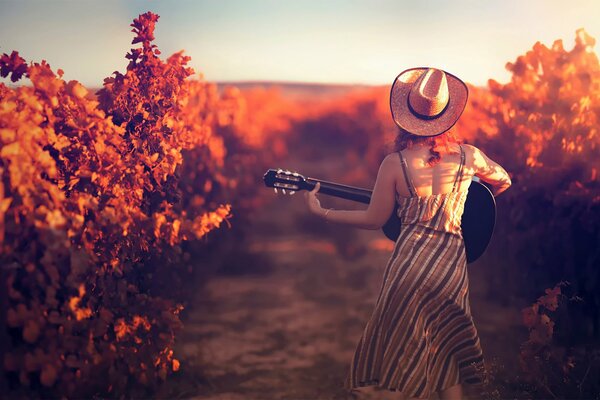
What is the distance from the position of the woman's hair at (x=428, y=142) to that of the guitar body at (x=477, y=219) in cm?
46

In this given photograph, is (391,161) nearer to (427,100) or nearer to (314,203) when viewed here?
(427,100)

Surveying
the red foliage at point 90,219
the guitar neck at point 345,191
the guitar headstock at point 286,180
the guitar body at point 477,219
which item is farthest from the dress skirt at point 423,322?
the red foliage at point 90,219

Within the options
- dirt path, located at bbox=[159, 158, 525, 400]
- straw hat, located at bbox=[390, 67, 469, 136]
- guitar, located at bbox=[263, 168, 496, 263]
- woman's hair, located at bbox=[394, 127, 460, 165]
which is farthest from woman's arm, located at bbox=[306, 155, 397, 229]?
dirt path, located at bbox=[159, 158, 525, 400]

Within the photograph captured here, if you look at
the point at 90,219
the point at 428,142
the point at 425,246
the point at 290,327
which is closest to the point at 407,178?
the point at 428,142

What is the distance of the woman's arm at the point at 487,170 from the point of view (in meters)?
3.85

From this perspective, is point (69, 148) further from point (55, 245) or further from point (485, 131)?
point (485, 131)

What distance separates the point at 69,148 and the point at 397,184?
1.88 meters

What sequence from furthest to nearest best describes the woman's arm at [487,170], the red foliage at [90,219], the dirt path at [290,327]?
the dirt path at [290,327] < the woman's arm at [487,170] < the red foliage at [90,219]

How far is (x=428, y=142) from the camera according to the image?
12.5ft

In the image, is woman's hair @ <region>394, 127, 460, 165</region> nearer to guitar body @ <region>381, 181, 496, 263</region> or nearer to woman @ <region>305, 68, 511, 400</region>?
woman @ <region>305, 68, 511, 400</region>

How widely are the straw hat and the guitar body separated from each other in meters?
0.57

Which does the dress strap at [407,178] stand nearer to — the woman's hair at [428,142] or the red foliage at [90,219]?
the woman's hair at [428,142]

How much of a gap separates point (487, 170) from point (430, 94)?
1.81 feet

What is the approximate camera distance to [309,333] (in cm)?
680
